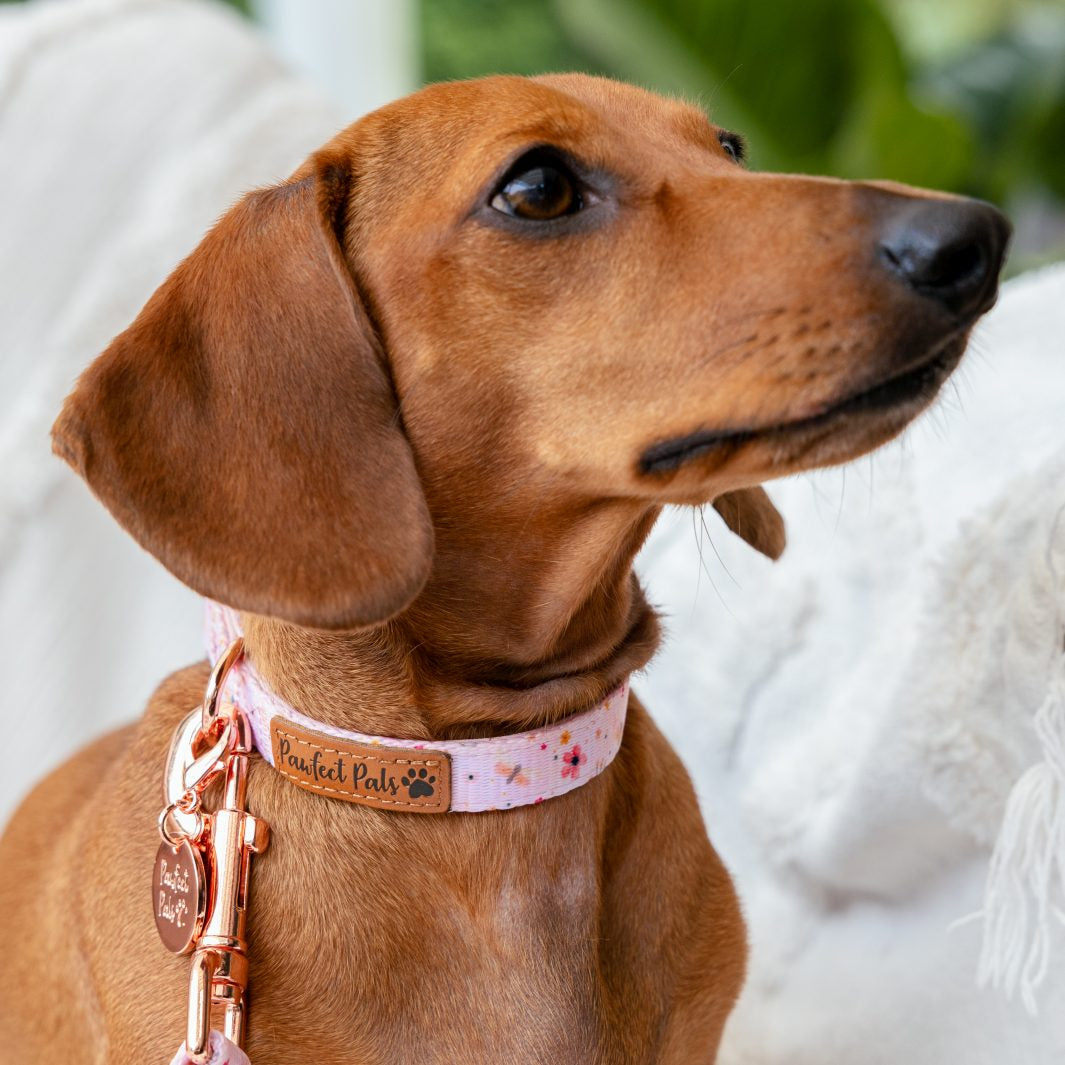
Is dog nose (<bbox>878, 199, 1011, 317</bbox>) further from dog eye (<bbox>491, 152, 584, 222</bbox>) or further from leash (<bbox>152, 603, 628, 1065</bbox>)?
leash (<bbox>152, 603, 628, 1065</bbox>)

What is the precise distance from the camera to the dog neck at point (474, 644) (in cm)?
120

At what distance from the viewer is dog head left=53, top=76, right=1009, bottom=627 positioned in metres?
1.04

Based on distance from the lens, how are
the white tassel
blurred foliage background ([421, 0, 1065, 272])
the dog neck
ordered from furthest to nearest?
blurred foliage background ([421, 0, 1065, 272]) → the white tassel → the dog neck

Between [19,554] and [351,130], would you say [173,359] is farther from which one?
[19,554]

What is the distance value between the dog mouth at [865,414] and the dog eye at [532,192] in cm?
24

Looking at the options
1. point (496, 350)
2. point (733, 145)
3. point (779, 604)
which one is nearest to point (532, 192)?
point (496, 350)

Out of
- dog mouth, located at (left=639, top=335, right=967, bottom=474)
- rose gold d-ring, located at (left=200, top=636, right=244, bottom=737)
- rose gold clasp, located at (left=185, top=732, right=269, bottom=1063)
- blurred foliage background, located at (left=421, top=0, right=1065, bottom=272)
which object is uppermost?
dog mouth, located at (left=639, top=335, right=967, bottom=474)

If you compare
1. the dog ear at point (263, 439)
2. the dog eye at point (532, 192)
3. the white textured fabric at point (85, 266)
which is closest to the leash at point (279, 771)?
the dog ear at point (263, 439)

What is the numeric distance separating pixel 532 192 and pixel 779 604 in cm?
90

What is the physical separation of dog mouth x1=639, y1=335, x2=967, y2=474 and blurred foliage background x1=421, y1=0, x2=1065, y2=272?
62.8 inches

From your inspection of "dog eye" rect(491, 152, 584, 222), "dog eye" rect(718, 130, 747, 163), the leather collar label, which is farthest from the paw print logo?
"dog eye" rect(718, 130, 747, 163)

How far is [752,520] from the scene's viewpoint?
1467 millimetres

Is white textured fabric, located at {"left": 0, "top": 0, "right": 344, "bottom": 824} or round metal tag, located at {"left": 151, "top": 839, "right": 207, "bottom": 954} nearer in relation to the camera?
round metal tag, located at {"left": 151, "top": 839, "right": 207, "bottom": 954}

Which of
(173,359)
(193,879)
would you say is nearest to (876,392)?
(173,359)
